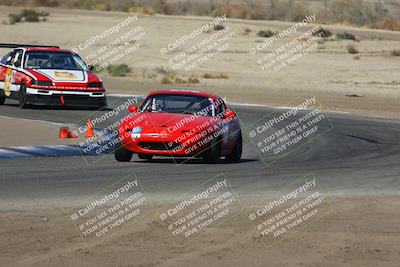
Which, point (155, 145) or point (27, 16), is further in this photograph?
point (27, 16)

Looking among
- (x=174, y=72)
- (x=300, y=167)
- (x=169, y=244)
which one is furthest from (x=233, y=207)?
(x=174, y=72)

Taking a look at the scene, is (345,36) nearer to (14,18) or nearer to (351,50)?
(351,50)

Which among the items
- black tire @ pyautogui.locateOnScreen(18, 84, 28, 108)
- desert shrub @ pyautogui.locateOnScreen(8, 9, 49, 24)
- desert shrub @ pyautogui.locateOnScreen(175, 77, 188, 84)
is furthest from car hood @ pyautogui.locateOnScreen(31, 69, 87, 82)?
desert shrub @ pyautogui.locateOnScreen(8, 9, 49, 24)

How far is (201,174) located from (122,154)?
1784 mm

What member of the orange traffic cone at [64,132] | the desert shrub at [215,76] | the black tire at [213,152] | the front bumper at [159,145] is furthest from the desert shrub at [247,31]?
the front bumper at [159,145]

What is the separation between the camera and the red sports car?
57.3ft

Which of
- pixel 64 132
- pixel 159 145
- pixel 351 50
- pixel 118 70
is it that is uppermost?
pixel 159 145

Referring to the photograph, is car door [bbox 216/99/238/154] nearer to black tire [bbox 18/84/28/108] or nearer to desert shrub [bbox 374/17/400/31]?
black tire [bbox 18/84/28/108]

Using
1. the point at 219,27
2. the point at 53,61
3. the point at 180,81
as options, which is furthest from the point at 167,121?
the point at 219,27

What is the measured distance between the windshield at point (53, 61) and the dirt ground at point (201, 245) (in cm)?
1588

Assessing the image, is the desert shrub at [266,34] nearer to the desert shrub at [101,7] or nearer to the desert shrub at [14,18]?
the desert shrub at [14,18]

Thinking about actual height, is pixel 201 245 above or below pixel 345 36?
above

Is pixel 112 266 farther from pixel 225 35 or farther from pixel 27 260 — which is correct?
pixel 225 35

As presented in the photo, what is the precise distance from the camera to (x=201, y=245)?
422 inches
